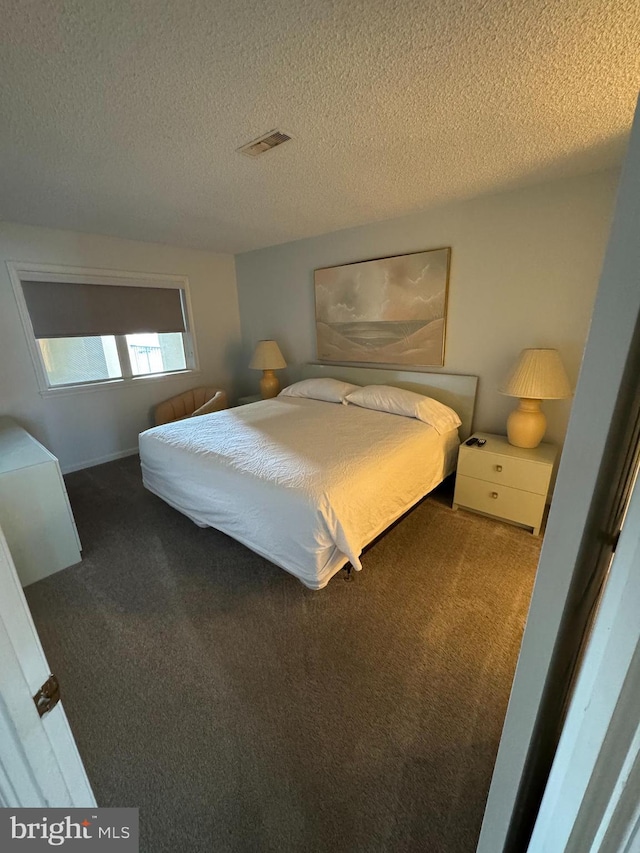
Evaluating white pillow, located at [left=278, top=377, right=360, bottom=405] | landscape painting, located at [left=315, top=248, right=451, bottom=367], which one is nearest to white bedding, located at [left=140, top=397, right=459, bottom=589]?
white pillow, located at [left=278, top=377, right=360, bottom=405]

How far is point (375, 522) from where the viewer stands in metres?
1.96

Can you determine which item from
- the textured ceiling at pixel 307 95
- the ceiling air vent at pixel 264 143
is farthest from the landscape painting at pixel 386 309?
the ceiling air vent at pixel 264 143

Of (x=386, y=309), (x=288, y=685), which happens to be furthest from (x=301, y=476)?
(x=386, y=309)

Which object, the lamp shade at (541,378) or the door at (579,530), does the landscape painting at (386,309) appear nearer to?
the lamp shade at (541,378)

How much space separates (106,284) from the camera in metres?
3.36

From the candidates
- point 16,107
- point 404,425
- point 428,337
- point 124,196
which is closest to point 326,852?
point 404,425

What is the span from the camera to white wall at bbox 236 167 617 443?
87.3 inches

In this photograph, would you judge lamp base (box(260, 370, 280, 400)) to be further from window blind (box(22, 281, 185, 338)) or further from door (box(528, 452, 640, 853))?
door (box(528, 452, 640, 853))

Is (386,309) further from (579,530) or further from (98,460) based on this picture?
(98,460)

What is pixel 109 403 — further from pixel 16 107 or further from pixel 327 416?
pixel 16 107

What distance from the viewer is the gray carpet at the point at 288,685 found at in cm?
107

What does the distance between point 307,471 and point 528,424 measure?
1.61 meters

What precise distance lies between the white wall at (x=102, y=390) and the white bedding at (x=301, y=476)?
1.36m

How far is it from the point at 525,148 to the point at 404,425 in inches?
67.1
